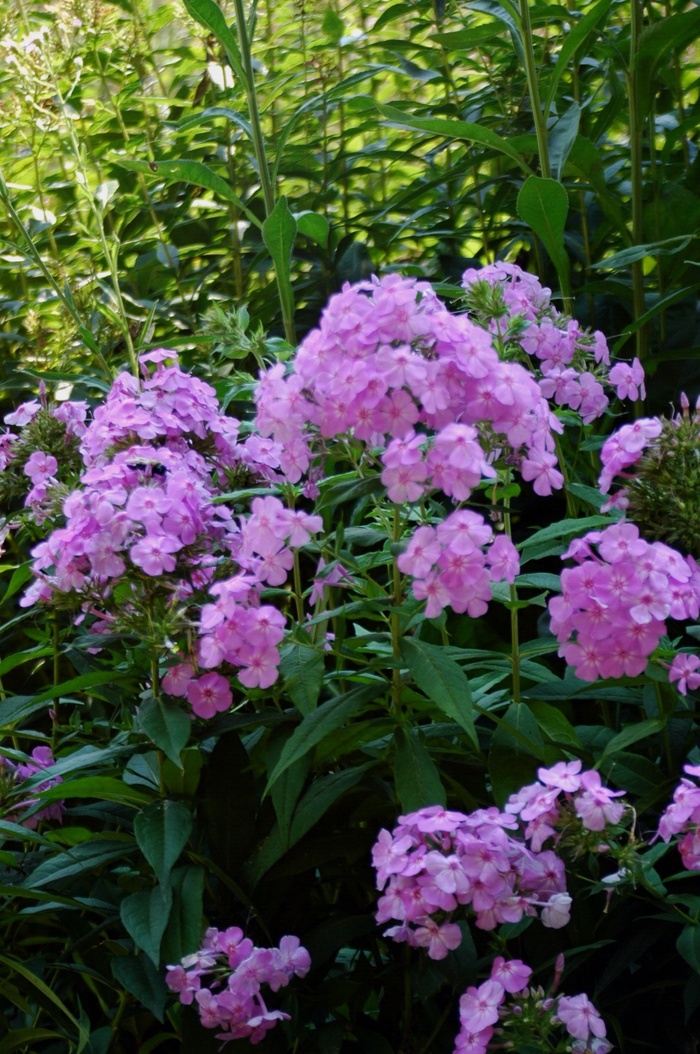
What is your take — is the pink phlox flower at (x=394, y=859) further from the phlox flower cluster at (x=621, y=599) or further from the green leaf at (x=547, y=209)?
the green leaf at (x=547, y=209)

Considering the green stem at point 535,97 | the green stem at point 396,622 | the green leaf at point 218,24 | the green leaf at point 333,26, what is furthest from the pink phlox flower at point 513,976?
the green leaf at point 333,26

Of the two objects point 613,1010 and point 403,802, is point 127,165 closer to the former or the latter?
point 403,802

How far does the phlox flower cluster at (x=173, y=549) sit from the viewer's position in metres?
0.87

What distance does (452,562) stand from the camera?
81cm

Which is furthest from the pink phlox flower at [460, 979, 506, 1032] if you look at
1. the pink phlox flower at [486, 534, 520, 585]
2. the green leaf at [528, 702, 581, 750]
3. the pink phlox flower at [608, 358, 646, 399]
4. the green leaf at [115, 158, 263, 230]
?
the green leaf at [115, 158, 263, 230]

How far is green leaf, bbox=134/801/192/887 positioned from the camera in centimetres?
87

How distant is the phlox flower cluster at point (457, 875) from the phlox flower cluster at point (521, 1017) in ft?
0.15

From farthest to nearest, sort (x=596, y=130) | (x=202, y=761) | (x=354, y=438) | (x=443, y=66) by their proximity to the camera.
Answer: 1. (x=443, y=66)
2. (x=596, y=130)
3. (x=202, y=761)
4. (x=354, y=438)

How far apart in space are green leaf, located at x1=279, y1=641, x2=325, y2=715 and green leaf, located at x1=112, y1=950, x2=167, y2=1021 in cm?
25

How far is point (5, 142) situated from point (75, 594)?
157cm

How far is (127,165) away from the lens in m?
1.22

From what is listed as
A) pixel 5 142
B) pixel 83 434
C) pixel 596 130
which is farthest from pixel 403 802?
pixel 5 142

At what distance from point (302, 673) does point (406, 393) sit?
249 millimetres

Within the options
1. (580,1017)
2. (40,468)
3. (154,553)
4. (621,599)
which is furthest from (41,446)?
(580,1017)
